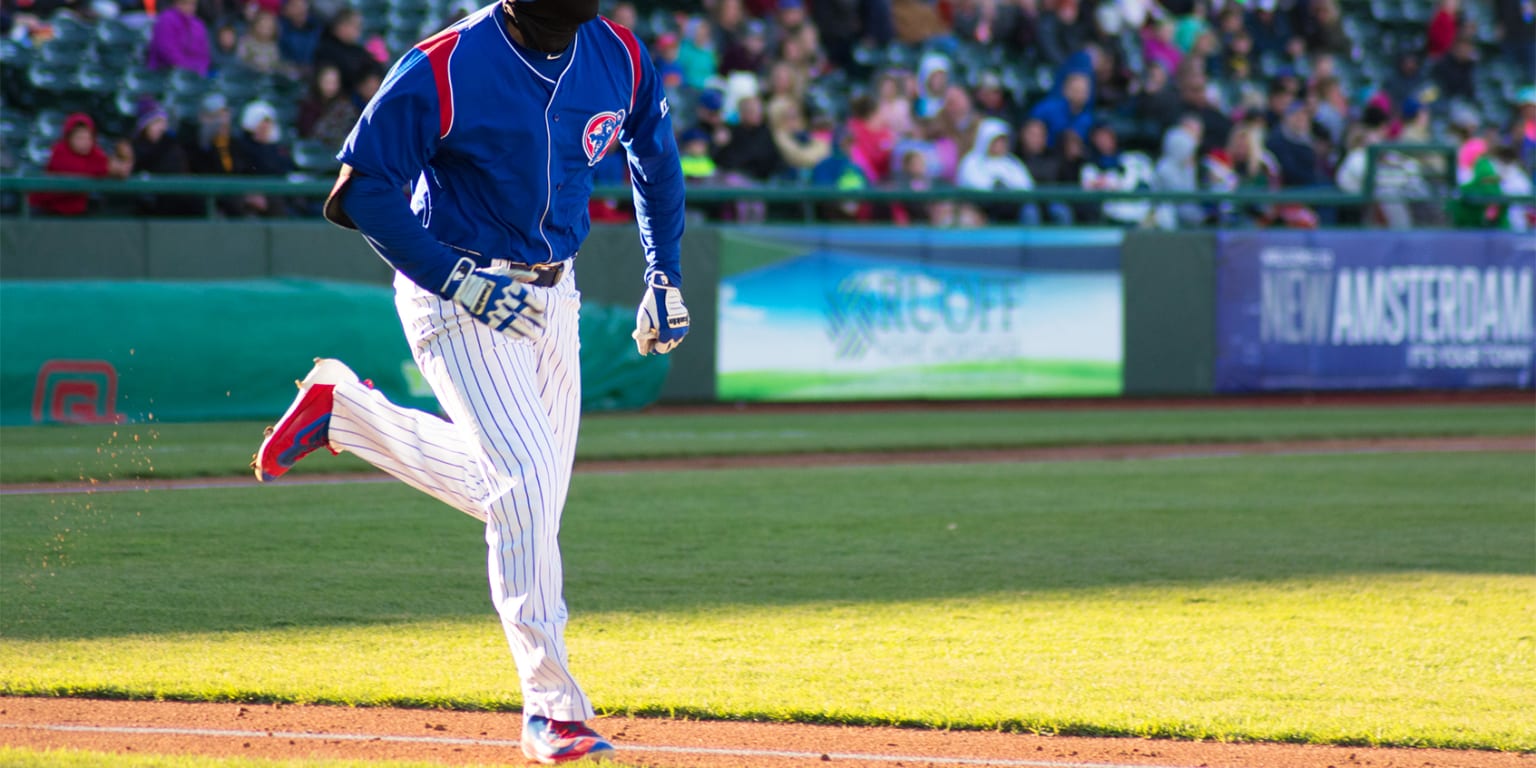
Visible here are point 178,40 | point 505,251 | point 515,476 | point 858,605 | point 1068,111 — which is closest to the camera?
point 515,476

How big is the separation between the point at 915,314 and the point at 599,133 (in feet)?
32.5

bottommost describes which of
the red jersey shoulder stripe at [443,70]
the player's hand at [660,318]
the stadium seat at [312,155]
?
the player's hand at [660,318]

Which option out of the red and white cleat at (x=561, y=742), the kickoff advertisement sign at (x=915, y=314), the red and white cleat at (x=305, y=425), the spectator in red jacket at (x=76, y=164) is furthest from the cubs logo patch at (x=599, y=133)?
the kickoff advertisement sign at (x=915, y=314)

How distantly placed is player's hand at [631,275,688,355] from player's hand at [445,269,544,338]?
0.50 m

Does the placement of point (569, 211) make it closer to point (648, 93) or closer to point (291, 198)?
point (648, 93)

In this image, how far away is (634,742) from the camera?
12.9ft

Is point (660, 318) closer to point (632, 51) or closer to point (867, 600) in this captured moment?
point (632, 51)

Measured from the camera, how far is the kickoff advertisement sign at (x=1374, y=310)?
48.0 ft

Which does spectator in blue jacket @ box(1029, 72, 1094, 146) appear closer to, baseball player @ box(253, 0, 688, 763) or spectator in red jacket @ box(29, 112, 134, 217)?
spectator in red jacket @ box(29, 112, 134, 217)

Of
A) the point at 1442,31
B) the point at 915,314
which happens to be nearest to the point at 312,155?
the point at 915,314

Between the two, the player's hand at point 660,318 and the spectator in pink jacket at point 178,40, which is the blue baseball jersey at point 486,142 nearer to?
the player's hand at point 660,318

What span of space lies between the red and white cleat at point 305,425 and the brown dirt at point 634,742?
2.07ft

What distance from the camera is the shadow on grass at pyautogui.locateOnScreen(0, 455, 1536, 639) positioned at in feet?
18.6

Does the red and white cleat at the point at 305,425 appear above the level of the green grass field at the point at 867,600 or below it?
above
